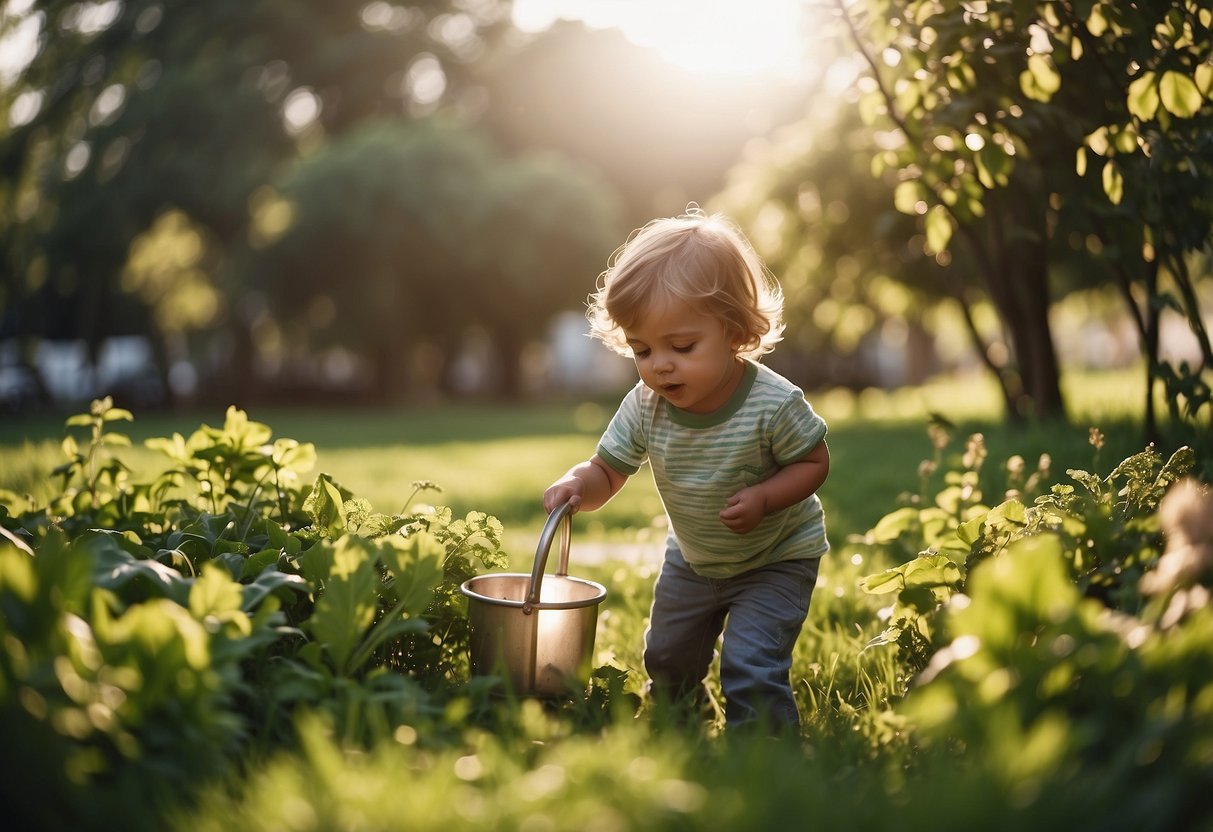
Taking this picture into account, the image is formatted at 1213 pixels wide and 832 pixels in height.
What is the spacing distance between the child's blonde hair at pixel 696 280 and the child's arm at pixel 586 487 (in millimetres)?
334

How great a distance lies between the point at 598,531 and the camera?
19.1 feet

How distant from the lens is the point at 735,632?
8.28 ft

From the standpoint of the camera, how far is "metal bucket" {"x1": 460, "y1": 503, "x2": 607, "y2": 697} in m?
2.17

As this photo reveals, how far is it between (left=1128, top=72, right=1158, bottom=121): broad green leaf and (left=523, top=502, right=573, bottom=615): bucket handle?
5.31 feet

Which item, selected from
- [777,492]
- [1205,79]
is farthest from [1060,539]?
[1205,79]

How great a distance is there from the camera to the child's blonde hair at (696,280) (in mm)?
2477

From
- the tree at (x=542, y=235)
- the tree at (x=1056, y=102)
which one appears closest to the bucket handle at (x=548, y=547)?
the tree at (x=1056, y=102)

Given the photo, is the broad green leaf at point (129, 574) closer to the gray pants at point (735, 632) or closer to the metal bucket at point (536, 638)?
the metal bucket at point (536, 638)

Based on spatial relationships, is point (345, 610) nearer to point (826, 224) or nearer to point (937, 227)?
point (937, 227)

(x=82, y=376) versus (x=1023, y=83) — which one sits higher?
(x=1023, y=83)

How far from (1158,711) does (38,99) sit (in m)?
23.4

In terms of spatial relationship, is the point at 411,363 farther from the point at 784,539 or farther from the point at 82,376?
the point at 784,539

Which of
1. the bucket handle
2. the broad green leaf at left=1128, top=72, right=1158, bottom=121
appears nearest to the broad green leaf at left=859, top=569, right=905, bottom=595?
the bucket handle

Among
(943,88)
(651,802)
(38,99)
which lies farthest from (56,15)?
(651,802)
